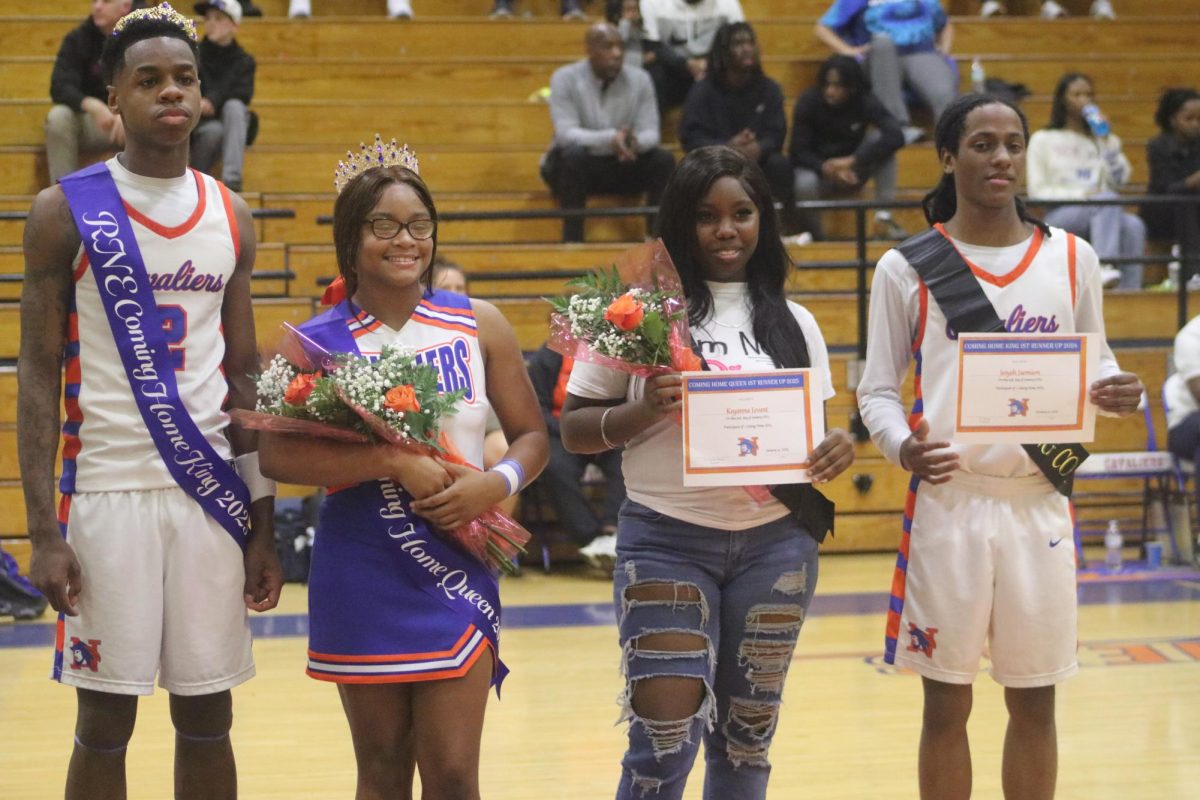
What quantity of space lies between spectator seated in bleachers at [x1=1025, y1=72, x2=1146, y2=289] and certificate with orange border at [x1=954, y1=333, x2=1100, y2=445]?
5.76 m

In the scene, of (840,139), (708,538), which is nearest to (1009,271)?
(708,538)

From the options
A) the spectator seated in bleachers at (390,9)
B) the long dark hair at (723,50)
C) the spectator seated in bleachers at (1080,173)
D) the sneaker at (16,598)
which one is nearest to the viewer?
the sneaker at (16,598)

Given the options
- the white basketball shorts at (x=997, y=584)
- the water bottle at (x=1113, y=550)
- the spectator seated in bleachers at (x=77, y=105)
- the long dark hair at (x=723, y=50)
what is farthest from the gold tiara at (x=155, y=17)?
the long dark hair at (x=723, y=50)

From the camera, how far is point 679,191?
116 inches

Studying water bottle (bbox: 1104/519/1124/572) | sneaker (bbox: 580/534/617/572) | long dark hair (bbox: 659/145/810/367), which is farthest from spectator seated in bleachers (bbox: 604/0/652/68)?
long dark hair (bbox: 659/145/810/367)

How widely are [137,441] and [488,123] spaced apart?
669cm

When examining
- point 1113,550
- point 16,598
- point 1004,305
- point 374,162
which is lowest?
point 16,598

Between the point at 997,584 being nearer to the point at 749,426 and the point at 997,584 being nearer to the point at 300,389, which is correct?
the point at 749,426

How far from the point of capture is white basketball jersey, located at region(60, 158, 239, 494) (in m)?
2.84

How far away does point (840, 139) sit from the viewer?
28.8ft

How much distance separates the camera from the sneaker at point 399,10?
983 centimetres

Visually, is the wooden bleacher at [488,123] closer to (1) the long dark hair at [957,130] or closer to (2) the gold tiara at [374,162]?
(1) the long dark hair at [957,130]

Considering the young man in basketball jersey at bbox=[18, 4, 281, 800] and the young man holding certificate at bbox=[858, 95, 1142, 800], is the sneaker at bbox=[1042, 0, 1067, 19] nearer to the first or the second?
the young man holding certificate at bbox=[858, 95, 1142, 800]

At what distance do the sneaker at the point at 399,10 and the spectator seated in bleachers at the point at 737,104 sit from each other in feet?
7.77
